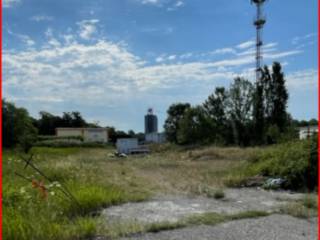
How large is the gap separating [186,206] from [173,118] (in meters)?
54.3

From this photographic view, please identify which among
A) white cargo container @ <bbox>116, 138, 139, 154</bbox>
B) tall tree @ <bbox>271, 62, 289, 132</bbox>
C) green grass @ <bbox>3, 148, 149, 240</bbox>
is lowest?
white cargo container @ <bbox>116, 138, 139, 154</bbox>

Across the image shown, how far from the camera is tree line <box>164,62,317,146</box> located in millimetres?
39031

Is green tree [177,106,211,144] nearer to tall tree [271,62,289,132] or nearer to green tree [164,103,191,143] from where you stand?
tall tree [271,62,289,132]

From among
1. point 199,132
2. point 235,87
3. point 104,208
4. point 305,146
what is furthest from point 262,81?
point 104,208

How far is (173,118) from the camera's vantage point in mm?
61469

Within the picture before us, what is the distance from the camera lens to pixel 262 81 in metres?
40.4

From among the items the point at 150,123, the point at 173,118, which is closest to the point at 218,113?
the point at 173,118

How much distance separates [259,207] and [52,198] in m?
3.81

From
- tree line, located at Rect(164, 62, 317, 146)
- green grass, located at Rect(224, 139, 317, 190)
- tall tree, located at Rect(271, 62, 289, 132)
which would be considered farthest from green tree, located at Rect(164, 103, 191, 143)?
green grass, located at Rect(224, 139, 317, 190)

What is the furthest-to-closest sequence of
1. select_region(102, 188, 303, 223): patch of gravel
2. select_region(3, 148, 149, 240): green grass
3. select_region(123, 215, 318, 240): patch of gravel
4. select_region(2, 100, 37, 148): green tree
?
select_region(2, 100, 37, 148): green tree, select_region(102, 188, 303, 223): patch of gravel, select_region(123, 215, 318, 240): patch of gravel, select_region(3, 148, 149, 240): green grass

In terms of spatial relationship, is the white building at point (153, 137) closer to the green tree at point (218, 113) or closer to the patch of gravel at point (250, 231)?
the green tree at point (218, 113)

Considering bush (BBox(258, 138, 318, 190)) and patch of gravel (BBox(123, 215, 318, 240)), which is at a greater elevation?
bush (BBox(258, 138, 318, 190))

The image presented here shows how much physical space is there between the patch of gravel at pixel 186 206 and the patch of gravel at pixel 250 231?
69 cm

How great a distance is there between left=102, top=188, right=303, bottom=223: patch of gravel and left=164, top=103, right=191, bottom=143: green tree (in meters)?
50.8
